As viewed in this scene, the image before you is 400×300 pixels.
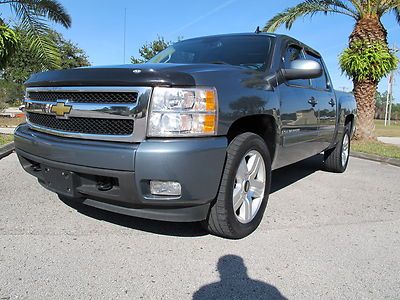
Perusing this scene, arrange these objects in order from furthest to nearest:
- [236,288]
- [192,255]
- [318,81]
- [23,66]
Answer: [23,66]
[318,81]
[192,255]
[236,288]

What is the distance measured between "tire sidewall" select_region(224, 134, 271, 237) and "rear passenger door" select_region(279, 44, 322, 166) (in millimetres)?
467

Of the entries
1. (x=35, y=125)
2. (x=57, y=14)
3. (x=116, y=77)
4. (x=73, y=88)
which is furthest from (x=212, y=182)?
(x=57, y=14)

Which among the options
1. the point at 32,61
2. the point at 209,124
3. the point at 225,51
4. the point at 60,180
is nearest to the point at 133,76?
the point at 209,124

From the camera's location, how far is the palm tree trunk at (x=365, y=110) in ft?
37.2

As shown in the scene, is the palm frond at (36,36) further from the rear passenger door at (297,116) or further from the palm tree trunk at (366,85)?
the palm tree trunk at (366,85)

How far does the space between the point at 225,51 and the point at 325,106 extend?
1.67 metres

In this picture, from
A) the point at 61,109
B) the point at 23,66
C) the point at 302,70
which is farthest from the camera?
the point at 23,66

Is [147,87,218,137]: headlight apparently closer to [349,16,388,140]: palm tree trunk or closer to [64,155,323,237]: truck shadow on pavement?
[64,155,323,237]: truck shadow on pavement

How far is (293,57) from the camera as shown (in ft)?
14.3

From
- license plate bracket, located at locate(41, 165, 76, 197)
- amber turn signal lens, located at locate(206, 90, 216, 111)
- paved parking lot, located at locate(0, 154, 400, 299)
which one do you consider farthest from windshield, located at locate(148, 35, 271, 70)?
license plate bracket, located at locate(41, 165, 76, 197)

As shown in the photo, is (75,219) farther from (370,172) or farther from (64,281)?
(370,172)

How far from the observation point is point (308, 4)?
11.6m

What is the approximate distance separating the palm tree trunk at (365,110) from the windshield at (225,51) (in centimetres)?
833

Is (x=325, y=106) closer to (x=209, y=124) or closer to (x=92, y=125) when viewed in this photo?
(x=209, y=124)
